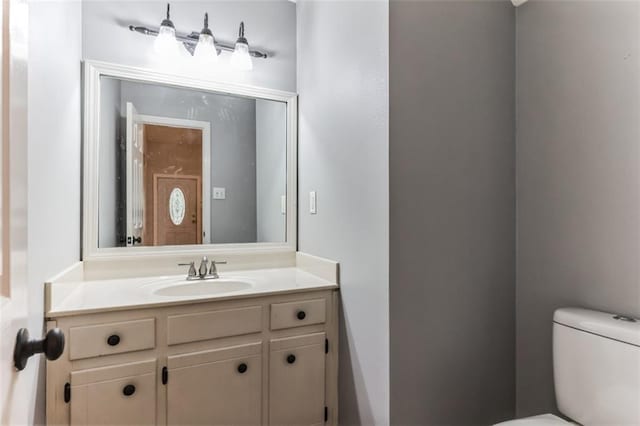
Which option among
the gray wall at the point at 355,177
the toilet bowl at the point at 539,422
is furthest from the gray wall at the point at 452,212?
the toilet bowl at the point at 539,422

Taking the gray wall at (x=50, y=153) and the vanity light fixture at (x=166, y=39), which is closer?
the gray wall at (x=50, y=153)

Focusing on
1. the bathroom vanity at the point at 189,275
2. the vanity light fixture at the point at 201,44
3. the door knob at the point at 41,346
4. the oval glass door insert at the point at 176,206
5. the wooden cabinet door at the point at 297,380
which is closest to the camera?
the door knob at the point at 41,346

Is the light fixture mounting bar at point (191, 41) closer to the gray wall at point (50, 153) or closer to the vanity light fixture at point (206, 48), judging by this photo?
the vanity light fixture at point (206, 48)

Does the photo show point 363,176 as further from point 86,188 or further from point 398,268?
point 86,188

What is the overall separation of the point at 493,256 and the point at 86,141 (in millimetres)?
1927

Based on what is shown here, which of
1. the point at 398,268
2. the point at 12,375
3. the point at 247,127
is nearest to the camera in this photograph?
the point at 12,375

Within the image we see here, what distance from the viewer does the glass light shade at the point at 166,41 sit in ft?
5.68

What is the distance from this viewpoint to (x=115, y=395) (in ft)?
4.09

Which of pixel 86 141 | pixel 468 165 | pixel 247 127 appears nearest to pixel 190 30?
pixel 247 127

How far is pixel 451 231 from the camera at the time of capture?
4.51 ft

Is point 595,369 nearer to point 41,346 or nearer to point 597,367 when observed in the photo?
point 597,367

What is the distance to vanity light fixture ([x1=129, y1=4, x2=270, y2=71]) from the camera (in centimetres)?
174

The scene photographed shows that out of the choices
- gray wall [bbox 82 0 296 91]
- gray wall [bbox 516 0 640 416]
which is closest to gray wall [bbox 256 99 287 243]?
gray wall [bbox 82 0 296 91]

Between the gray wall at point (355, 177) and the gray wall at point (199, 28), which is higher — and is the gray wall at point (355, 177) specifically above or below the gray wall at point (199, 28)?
below
